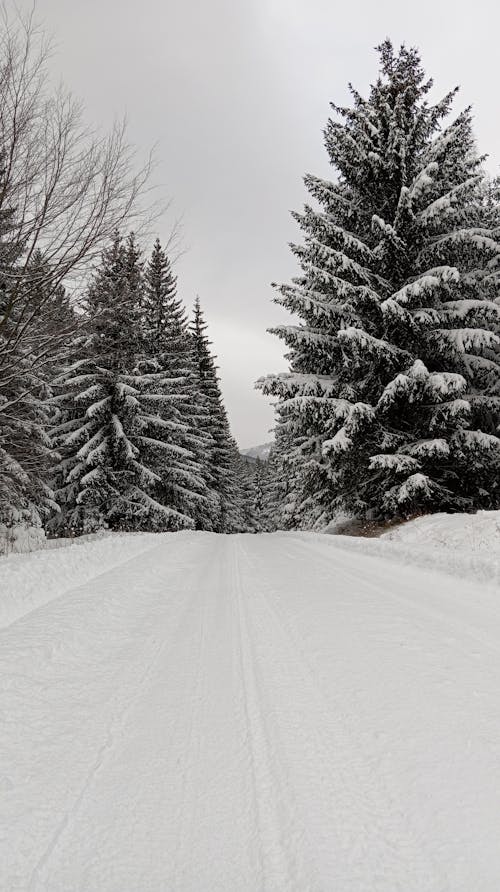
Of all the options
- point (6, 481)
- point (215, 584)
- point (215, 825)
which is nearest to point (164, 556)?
point (215, 584)

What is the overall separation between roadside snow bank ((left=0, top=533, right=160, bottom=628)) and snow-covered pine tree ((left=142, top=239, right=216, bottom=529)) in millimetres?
11203

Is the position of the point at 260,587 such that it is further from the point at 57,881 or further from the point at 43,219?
the point at 43,219

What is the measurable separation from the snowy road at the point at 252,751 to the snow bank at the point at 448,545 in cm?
196

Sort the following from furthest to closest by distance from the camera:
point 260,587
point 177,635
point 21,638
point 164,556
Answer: point 164,556, point 260,587, point 177,635, point 21,638

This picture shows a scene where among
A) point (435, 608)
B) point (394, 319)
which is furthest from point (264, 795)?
point (394, 319)

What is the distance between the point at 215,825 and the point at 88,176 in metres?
6.25

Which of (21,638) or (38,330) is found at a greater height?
(38,330)

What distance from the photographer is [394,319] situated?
481 inches

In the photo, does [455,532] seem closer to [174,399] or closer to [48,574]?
[48,574]

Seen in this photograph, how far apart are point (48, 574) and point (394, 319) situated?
10131 mm

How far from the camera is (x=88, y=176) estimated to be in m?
5.50

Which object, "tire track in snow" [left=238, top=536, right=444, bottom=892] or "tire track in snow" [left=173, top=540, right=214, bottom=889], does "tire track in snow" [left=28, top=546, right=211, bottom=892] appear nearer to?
"tire track in snow" [left=173, top=540, right=214, bottom=889]

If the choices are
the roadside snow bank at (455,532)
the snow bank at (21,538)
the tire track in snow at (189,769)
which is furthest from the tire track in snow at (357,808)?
the snow bank at (21,538)

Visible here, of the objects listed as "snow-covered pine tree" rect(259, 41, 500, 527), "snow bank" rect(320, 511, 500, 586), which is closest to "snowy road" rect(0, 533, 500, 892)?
"snow bank" rect(320, 511, 500, 586)
